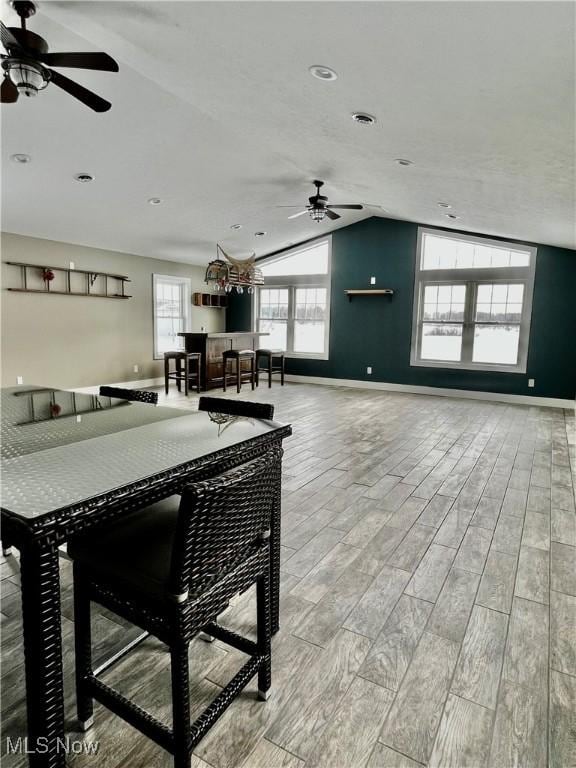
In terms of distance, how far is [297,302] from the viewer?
955 cm

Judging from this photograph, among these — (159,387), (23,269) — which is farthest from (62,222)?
(159,387)

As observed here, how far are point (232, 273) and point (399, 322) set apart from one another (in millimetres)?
3246

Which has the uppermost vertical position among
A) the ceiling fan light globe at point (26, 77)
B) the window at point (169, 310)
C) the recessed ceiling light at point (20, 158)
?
the recessed ceiling light at point (20, 158)

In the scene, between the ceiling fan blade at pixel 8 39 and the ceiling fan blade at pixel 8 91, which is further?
the ceiling fan blade at pixel 8 91

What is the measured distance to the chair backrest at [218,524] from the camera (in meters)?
1.10

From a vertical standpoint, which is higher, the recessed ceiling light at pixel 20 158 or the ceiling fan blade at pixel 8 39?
the recessed ceiling light at pixel 20 158

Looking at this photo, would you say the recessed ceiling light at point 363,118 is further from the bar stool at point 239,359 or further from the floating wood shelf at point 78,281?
the floating wood shelf at point 78,281

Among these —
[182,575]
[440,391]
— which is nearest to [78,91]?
[182,575]

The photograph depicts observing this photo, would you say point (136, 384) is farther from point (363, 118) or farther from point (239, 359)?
point (363, 118)

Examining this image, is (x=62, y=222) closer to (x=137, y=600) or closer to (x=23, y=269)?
(x=23, y=269)

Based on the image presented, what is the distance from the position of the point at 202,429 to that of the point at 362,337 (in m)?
7.28

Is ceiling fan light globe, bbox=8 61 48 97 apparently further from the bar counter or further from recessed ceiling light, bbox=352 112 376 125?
the bar counter

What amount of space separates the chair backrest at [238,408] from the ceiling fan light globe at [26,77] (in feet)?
6.57

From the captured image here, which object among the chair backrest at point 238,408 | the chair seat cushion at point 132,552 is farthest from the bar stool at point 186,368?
the chair seat cushion at point 132,552
